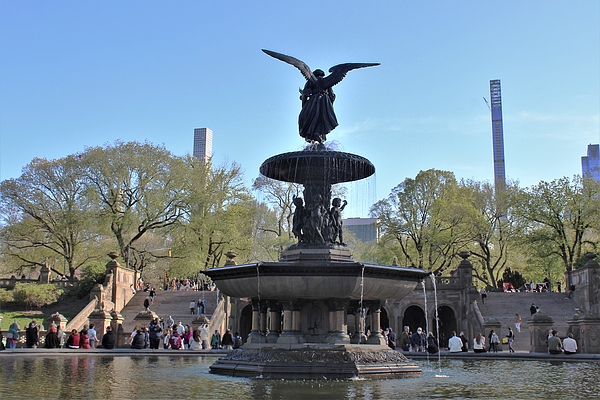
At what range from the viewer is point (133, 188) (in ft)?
159

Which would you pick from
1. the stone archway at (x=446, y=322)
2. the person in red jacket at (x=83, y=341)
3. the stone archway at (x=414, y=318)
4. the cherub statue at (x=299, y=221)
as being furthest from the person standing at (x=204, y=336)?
the stone archway at (x=414, y=318)

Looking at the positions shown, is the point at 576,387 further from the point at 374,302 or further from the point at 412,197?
the point at 412,197

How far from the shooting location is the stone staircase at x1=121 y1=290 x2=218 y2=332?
37.9 meters

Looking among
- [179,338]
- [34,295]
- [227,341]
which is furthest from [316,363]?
[34,295]

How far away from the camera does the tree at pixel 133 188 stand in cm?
4738

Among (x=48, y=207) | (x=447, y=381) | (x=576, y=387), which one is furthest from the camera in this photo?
(x=48, y=207)

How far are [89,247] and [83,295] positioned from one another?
6.44 metres

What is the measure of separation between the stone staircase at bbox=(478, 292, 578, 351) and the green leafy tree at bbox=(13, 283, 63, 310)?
26439 millimetres

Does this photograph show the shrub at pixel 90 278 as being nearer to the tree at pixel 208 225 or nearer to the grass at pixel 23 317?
the grass at pixel 23 317

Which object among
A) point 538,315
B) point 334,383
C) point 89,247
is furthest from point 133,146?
point 334,383

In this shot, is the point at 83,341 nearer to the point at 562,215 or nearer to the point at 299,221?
the point at 299,221

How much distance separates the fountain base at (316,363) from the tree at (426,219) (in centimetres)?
3700

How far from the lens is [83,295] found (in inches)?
1679

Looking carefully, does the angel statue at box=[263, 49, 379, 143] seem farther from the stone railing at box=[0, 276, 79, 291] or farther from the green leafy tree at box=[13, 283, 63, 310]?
the stone railing at box=[0, 276, 79, 291]
